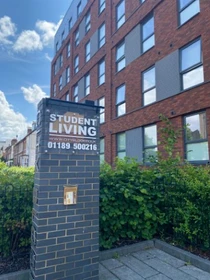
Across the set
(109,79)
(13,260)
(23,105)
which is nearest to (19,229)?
(13,260)

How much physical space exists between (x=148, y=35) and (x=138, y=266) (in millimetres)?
10577

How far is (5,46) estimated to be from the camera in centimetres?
1580

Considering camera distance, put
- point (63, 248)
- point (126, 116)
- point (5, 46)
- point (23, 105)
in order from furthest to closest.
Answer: point (23, 105) < point (5, 46) < point (126, 116) < point (63, 248)

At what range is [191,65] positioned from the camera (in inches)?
321

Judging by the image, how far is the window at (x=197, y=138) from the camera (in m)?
7.37

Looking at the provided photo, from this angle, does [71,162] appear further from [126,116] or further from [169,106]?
[126,116]

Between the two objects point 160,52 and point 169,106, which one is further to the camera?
point 160,52

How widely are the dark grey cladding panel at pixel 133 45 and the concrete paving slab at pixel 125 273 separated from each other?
10.3m

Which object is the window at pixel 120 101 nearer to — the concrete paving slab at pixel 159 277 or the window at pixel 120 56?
the window at pixel 120 56

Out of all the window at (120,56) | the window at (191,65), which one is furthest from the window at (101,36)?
the window at (191,65)

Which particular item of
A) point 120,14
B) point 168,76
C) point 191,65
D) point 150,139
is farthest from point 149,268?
point 120,14

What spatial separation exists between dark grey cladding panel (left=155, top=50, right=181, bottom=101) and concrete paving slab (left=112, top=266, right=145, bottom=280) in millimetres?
7214

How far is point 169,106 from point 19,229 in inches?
292

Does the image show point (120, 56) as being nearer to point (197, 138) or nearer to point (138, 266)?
point (197, 138)
